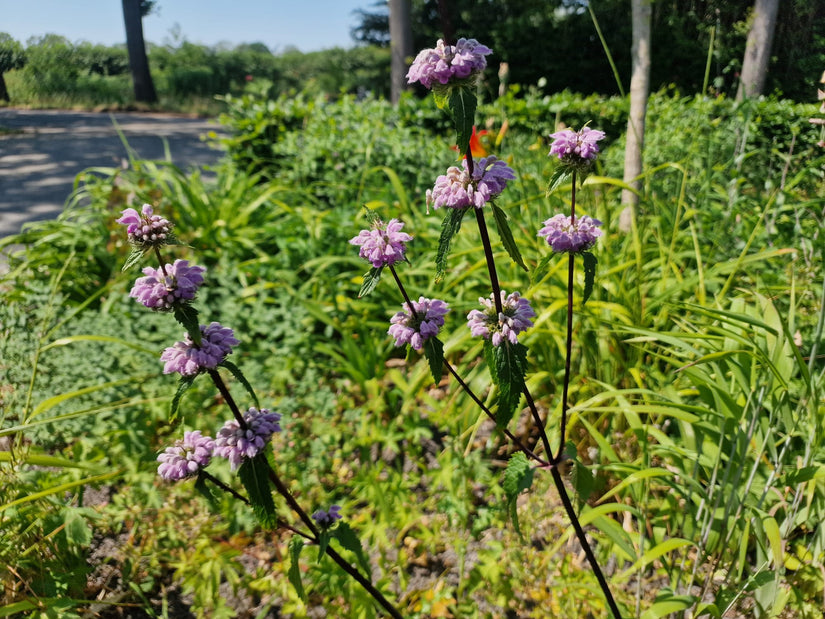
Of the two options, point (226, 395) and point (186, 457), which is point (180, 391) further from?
point (186, 457)

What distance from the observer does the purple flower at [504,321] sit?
2.99 feet

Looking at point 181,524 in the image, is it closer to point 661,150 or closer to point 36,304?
point 36,304

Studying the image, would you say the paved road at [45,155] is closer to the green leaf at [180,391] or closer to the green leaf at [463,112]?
the green leaf at [180,391]

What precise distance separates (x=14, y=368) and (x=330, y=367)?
1.28m

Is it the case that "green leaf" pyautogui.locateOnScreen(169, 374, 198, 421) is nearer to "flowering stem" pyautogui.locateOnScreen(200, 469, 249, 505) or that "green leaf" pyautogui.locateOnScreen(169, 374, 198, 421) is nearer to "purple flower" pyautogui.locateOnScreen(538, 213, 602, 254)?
"flowering stem" pyautogui.locateOnScreen(200, 469, 249, 505)

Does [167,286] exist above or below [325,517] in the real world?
above

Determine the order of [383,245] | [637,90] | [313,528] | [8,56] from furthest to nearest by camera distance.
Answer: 1. [637,90]
2. [8,56]
3. [313,528]
4. [383,245]

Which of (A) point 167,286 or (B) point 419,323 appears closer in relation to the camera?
(A) point 167,286

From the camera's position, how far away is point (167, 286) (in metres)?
0.85

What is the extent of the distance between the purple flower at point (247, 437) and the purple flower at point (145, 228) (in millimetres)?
366

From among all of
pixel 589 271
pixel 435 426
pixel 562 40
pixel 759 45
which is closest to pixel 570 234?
pixel 589 271

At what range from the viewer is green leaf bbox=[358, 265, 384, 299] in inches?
33.4

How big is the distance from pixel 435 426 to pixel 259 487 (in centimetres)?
151

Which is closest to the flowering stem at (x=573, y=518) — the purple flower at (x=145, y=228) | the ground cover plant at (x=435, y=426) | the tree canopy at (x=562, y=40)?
the ground cover plant at (x=435, y=426)
